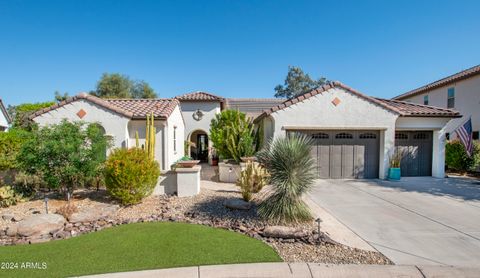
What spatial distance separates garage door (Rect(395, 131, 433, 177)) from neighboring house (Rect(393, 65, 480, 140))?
25.2 ft

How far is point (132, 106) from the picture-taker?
12.6 meters

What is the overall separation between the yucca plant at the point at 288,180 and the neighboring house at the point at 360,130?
18.7 feet

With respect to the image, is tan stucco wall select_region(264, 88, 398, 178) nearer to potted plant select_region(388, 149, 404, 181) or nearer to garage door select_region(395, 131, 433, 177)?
potted plant select_region(388, 149, 404, 181)

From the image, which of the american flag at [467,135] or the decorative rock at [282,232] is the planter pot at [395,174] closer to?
the american flag at [467,135]

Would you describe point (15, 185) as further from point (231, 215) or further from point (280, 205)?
point (280, 205)

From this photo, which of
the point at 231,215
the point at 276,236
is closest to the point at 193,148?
the point at 231,215

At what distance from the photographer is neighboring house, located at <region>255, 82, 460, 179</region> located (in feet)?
40.2

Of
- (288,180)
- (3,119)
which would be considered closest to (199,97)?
(288,180)

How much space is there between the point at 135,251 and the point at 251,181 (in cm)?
409

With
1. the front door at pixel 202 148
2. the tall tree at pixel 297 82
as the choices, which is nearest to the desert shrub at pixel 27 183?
the front door at pixel 202 148

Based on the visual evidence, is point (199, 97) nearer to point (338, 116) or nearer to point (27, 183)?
point (338, 116)

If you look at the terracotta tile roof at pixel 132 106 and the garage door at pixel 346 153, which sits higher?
the terracotta tile roof at pixel 132 106

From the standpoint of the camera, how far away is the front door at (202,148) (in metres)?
23.4

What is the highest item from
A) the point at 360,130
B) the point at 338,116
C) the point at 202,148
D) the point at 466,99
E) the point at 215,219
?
the point at 466,99
